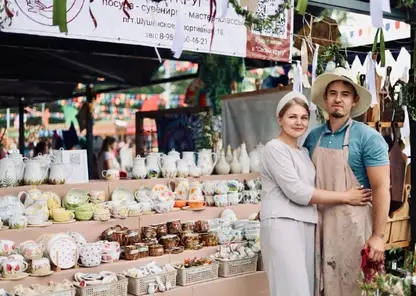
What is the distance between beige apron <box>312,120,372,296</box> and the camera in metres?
2.37

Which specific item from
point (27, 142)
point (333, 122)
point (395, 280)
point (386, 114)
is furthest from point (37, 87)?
point (395, 280)

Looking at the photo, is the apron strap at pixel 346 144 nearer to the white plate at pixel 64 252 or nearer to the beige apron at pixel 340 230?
the beige apron at pixel 340 230

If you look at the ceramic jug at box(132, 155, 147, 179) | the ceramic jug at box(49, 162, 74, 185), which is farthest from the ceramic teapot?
the ceramic jug at box(132, 155, 147, 179)

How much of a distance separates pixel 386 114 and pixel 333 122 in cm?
164

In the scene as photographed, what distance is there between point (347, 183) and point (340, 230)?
23 cm

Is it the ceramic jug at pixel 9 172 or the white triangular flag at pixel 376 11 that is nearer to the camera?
the white triangular flag at pixel 376 11

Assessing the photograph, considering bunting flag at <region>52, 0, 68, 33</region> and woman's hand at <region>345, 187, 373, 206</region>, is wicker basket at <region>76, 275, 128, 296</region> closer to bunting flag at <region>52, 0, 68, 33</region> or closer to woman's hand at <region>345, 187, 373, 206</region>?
woman's hand at <region>345, 187, 373, 206</region>

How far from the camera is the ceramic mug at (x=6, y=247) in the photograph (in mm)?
2814

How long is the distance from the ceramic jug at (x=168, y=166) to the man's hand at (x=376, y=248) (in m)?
1.82

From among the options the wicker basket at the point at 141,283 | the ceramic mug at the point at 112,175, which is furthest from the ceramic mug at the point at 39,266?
the ceramic mug at the point at 112,175

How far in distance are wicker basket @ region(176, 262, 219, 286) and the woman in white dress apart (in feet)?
2.86

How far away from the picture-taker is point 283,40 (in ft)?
13.2

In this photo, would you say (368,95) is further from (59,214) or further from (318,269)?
(59,214)

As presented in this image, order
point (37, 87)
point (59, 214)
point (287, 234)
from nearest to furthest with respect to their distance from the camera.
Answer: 1. point (287, 234)
2. point (59, 214)
3. point (37, 87)
